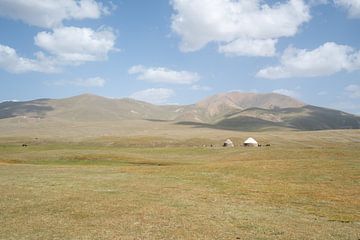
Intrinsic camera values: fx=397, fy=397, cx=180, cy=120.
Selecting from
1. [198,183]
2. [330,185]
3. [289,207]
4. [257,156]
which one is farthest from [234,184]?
[257,156]

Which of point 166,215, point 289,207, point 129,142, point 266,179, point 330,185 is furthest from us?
point 129,142

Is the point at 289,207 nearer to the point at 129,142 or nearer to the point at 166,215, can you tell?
the point at 166,215

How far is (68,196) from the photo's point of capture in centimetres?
2791

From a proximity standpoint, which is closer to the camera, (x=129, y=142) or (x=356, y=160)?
(x=356, y=160)

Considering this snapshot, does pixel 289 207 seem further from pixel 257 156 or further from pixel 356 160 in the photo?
pixel 257 156

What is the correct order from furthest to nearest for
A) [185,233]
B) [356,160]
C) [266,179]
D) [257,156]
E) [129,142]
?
[129,142]
[257,156]
[356,160]
[266,179]
[185,233]

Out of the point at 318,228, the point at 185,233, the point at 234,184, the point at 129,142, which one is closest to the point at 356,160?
the point at 234,184

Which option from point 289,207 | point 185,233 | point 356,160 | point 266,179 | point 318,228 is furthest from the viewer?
point 356,160

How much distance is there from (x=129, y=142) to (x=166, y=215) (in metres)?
138

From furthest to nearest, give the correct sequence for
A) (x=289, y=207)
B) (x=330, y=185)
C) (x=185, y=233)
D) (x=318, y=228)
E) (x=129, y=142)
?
(x=129, y=142)
(x=330, y=185)
(x=289, y=207)
(x=318, y=228)
(x=185, y=233)

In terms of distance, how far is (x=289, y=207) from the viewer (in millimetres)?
26375

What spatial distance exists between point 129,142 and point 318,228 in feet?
466

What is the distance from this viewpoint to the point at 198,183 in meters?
37.9

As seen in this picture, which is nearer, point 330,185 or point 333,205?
point 333,205
